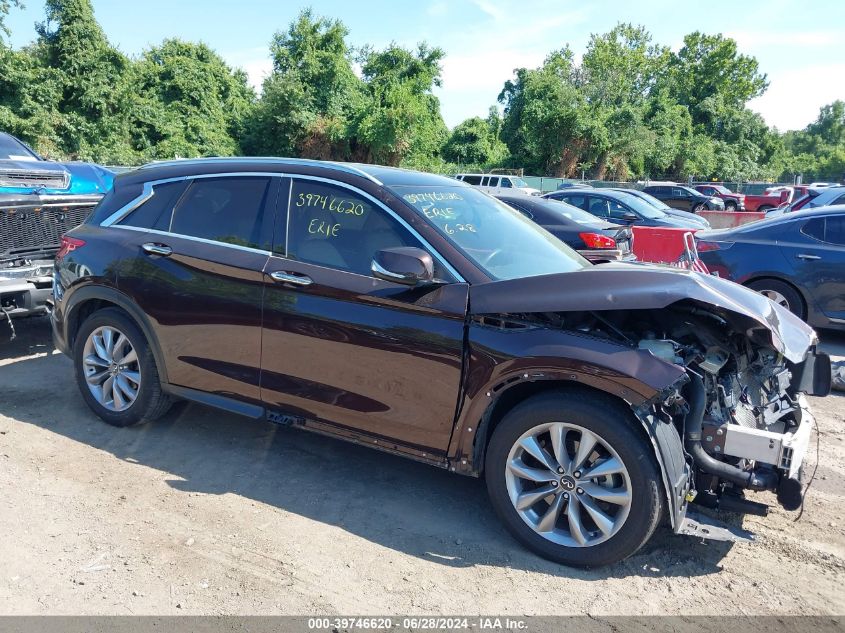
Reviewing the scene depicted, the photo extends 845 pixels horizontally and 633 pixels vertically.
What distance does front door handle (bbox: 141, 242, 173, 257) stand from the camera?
14.5 feet

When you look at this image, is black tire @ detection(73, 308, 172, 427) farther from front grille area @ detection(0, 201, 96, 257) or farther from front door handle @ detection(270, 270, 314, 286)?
front grille area @ detection(0, 201, 96, 257)

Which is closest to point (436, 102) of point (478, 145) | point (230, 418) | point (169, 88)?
point (478, 145)

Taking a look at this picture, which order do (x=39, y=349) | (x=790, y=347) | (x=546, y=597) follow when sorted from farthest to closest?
(x=39, y=349) < (x=790, y=347) < (x=546, y=597)

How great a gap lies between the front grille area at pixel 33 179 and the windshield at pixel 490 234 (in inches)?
188

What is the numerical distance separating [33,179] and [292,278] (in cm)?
458

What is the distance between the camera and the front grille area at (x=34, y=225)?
6.32m

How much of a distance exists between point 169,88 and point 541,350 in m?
37.2

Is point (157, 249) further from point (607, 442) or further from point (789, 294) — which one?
point (789, 294)

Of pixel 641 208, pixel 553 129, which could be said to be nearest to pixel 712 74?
pixel 553 129

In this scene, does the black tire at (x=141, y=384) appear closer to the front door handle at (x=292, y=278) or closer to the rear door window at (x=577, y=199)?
the front door handle at (x=292, y=278)

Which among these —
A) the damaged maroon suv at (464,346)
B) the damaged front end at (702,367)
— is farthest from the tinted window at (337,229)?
the damaged front end at (702,367)

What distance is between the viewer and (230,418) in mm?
5148

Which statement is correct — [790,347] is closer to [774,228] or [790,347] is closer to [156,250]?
[156,250]

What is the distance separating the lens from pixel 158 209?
466 cm
